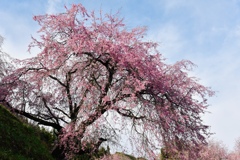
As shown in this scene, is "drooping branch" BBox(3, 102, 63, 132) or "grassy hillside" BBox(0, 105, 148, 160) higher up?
"drooping branch" BBox(3, 102, 63, 132)

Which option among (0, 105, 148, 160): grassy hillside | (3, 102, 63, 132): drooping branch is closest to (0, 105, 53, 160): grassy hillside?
(0, 105, 148, 160): grassy hillside

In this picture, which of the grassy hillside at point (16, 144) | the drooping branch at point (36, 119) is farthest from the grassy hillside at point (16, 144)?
the drooping branch at point (36, 119)

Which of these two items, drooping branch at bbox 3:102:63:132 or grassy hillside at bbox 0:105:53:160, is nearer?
grassy hillside at bbox 0:105:53:160

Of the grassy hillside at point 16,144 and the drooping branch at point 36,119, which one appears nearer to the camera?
the grassy hillside at point 16,144

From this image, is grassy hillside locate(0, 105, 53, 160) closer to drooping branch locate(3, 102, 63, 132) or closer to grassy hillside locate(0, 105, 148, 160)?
grassy hillside locate(0, 105, 148, 160)

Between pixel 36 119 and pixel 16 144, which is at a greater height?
pixel 36 119

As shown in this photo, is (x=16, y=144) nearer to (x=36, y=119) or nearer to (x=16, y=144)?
(x=16, y=144)

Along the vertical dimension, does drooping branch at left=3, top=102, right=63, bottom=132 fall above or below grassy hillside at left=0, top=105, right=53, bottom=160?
above

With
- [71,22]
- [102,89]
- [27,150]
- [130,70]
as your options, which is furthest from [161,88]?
[27,150]

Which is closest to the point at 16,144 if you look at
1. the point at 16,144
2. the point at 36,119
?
the point at 16,144

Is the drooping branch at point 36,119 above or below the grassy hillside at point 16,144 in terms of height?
above

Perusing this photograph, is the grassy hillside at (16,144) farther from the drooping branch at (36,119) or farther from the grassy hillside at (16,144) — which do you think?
the drooping branch at (36,119)

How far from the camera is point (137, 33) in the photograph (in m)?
16.8

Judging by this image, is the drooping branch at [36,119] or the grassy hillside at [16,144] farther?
the drooping branch at [36,119]
